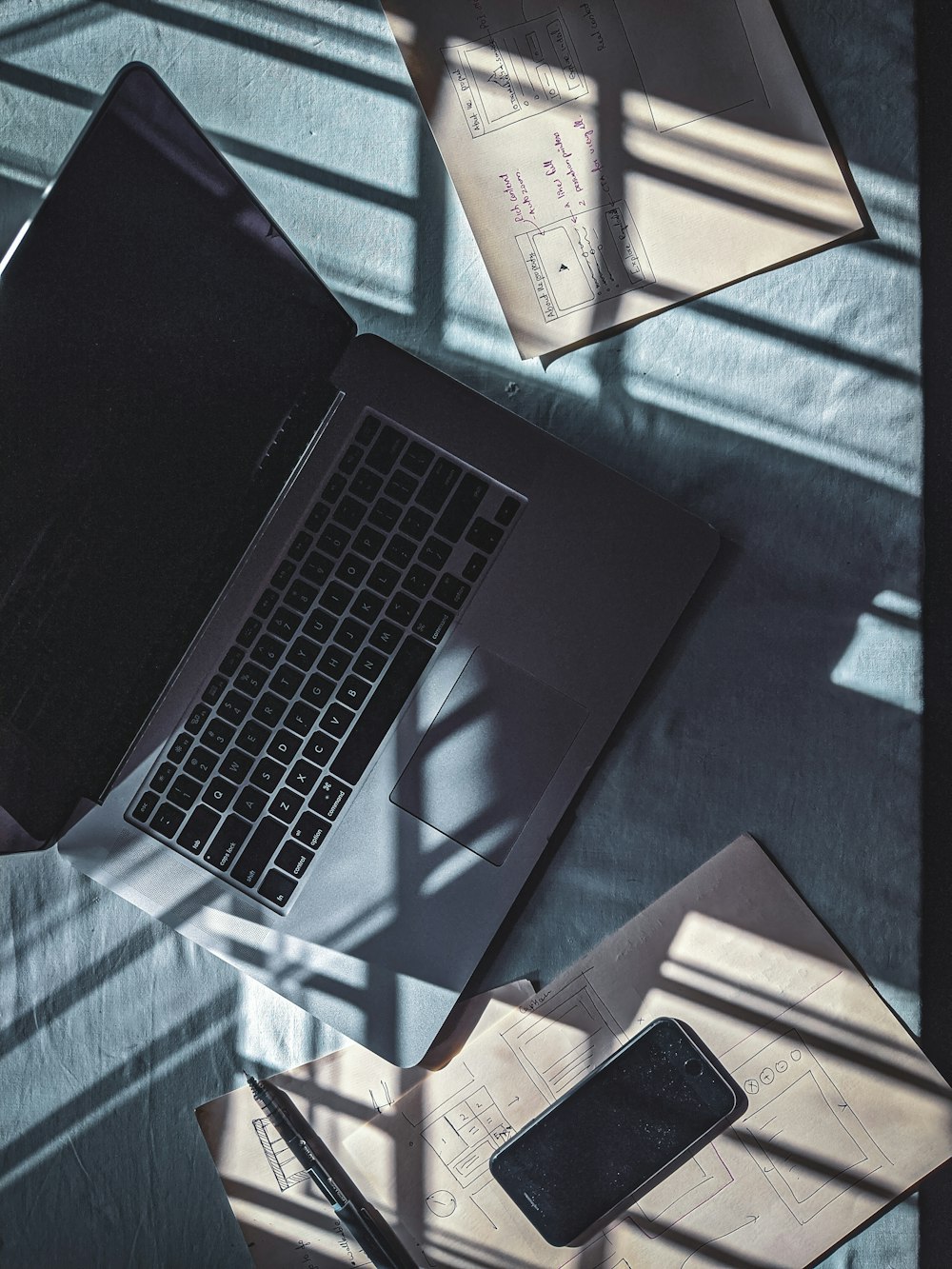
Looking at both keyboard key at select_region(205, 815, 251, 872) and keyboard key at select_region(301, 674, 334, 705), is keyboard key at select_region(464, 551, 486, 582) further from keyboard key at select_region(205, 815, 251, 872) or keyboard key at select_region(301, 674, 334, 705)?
keyboard key at select_region(205, 815, 251, 872)

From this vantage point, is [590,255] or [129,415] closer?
[129,415]

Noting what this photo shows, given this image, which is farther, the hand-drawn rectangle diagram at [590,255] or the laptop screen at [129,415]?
the hand-drawn rectangle diagram at [590,255]

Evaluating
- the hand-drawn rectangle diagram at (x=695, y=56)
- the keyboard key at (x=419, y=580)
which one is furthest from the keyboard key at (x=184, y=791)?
the hand-drawn rectangle diagram at (x=695, y=56)

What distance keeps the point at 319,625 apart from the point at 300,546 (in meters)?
0.06

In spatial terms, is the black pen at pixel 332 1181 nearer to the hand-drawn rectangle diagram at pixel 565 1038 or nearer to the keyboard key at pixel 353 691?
the hand-drawn rectangle diagram at pixel 565 1038

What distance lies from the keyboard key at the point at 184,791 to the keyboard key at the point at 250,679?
0.24 ft

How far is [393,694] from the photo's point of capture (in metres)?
0.71

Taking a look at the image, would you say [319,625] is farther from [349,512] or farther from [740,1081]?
[740,1081]

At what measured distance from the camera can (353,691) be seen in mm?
713

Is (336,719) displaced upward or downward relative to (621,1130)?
upward

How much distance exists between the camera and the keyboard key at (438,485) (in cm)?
71

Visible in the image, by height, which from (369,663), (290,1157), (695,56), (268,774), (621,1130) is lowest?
(290,1157)

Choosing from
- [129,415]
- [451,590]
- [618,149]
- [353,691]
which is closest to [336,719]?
[353,691]

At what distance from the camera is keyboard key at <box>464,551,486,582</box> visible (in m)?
0.72
